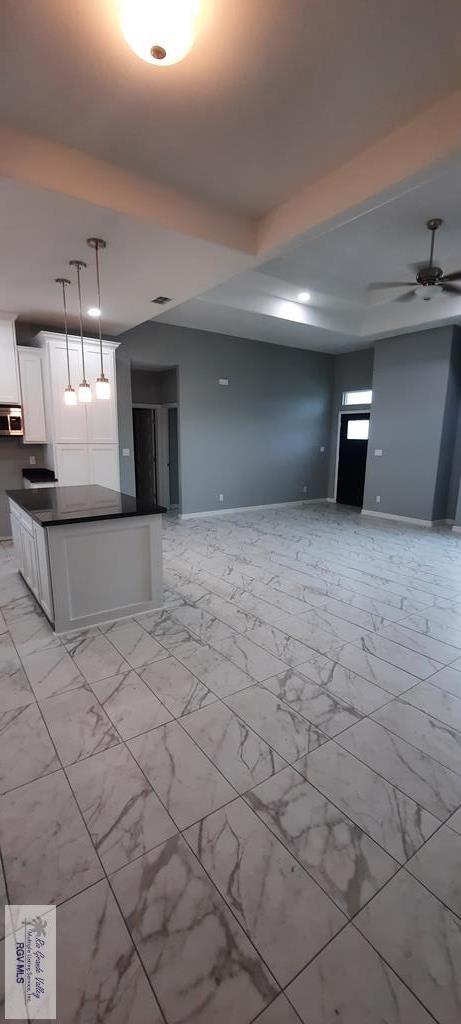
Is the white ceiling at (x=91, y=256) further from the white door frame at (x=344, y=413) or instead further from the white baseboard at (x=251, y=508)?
the white door frame at (x=344, y=413)

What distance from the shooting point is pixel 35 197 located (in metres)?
2.50

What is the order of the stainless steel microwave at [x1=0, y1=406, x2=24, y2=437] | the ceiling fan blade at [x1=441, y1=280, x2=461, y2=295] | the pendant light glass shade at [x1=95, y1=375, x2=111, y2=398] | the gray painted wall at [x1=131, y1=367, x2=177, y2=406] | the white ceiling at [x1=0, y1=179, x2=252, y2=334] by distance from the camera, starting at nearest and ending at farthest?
the white ceiling at [x1=0, y1=179, x2=252, y2=334] < the pendant light glass shade at [x1=95, y1=375, x2=111, y2=398] < the ceiling fan blade at [x1=441, y1=280, x2=461, y2=295] < the stainless steel microwave at [x1=0, y1=406, x2=24, y2=437] < the gray painted wall at [x1=131, y1=367, x2=177, y2=406]

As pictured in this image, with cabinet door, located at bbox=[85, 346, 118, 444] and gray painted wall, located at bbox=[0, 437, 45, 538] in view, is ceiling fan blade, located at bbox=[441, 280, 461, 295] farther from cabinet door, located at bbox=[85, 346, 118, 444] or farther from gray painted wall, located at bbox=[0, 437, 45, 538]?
A: gray painted wall, located at bbox=[0, 437, 45, 538]

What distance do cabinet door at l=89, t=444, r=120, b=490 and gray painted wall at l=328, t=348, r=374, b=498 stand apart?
194 inches

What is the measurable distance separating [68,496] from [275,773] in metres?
2.82

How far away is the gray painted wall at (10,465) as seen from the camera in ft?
17.8

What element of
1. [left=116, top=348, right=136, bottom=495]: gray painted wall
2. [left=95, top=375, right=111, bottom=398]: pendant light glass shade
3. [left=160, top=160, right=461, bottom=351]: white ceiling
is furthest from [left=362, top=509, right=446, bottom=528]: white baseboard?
[left=95, top=375, right=111, bottom=398]: pendant light glass shade

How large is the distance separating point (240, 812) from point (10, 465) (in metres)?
5.15

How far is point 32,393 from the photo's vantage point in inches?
203

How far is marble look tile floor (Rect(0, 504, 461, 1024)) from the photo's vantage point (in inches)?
44.6

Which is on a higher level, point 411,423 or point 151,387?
point 151,387

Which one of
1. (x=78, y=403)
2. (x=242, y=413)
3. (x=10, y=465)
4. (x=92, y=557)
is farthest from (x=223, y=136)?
(x=242, y=413)

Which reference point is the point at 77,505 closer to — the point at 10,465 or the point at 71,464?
the point at 71,464

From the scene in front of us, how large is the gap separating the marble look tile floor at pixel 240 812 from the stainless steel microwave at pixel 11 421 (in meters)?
2.73
